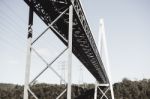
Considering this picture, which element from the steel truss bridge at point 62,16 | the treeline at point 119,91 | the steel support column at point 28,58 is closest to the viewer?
the steel support column at point 28,58

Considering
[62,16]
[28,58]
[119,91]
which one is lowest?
[28,58]

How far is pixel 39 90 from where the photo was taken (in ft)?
185

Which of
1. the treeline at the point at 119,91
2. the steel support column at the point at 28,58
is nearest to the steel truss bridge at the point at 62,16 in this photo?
the steel support column at the point at 28,58

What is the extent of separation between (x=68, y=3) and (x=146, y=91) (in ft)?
127

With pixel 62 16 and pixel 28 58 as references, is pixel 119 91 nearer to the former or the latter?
pixel 62 16

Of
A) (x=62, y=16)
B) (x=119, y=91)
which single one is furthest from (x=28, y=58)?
(x=119, y=91)

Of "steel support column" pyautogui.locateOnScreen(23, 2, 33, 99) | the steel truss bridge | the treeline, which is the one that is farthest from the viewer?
the treeline

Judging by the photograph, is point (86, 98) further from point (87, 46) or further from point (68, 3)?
point (68, 3)

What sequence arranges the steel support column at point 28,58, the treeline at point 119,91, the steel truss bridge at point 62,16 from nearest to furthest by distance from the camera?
the steel support column at point 28,58
the steel truss bridge at point 62,16
the treeline at point 119,91

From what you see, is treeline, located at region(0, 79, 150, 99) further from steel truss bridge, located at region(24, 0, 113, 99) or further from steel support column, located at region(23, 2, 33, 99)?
steel support column, located at region(23, 2, 33, 99)

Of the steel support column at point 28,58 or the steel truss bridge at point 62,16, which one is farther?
the steel truss bridge at point 62,16

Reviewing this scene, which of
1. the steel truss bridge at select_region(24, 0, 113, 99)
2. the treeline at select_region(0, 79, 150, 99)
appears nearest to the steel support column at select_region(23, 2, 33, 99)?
the steel truss bridge at select_region(24, 0, 113, 99)

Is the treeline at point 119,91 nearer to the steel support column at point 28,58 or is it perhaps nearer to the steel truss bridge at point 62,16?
the steel truss bridge at point 62,16

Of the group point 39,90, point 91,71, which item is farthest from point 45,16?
point 39,90
